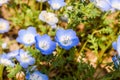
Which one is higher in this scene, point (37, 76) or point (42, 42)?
point (42, 42)

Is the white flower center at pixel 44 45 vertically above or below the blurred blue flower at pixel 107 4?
below

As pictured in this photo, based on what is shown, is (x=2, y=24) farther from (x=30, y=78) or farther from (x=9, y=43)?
(x=30, y=78)

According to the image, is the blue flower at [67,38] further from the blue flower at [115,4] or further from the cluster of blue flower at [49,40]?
the blue flower at [115,4]

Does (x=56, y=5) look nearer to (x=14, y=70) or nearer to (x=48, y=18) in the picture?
(x=48, y=18)

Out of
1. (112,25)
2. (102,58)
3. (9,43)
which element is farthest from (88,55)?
(9,43)

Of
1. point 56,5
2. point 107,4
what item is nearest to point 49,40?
point 56,5

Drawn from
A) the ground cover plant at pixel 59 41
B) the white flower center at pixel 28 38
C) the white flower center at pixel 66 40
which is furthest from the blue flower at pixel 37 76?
the white flower center at pixel 28 38

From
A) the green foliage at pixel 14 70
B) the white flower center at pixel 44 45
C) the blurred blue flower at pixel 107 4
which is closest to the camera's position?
the green foliage at pixel 14 70
